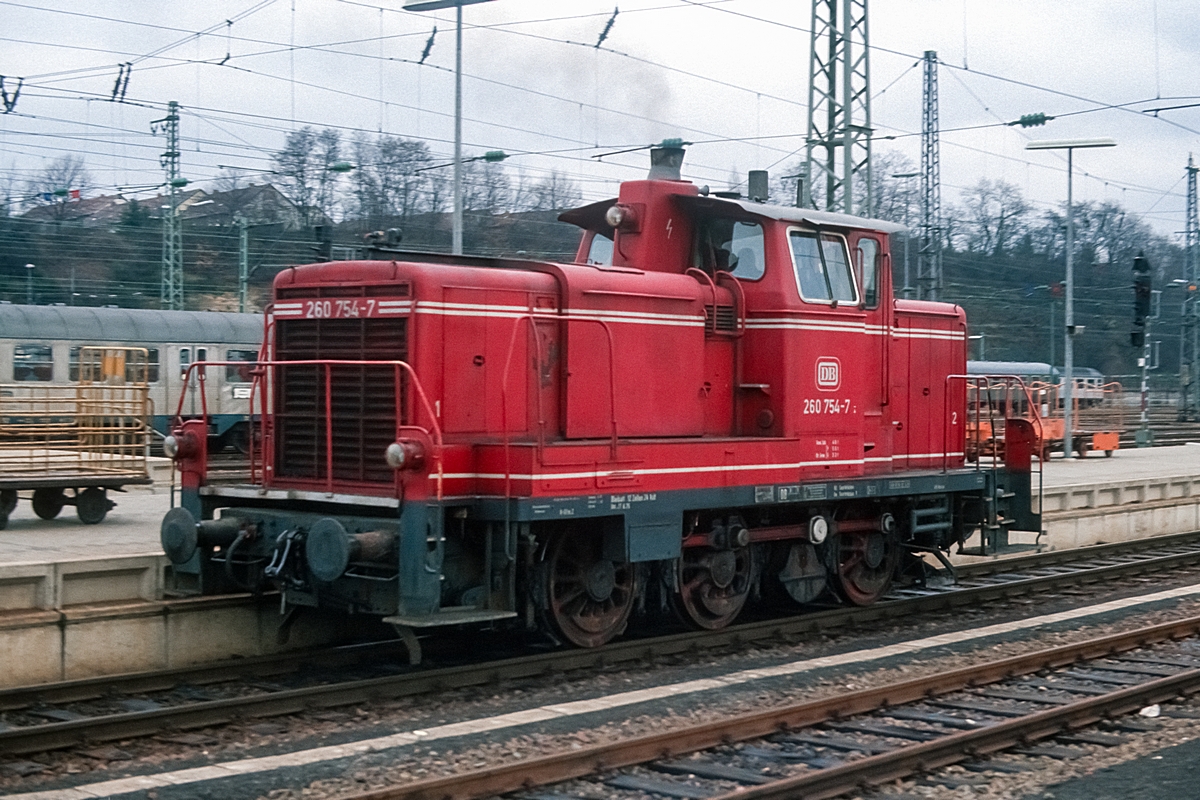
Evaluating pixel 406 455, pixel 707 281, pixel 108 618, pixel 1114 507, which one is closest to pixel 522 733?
pixel 406 455

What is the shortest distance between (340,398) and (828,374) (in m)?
4.35

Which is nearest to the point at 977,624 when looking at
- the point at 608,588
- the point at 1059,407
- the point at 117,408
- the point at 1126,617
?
the point at 1126,617

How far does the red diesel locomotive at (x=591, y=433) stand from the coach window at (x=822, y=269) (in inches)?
1.0

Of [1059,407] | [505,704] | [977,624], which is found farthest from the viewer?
[1059,407]

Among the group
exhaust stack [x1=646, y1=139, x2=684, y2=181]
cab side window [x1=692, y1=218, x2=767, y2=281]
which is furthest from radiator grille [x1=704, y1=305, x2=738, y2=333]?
exhaust stack [x1=646, y1=139, x2=684, y2=181]

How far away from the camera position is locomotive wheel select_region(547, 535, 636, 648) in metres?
9.40

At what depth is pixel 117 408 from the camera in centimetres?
1596

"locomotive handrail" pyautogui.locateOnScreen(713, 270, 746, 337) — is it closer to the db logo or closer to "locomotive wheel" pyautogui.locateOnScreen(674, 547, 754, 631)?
the db logo

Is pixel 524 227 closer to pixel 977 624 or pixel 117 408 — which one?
pixel 117 408

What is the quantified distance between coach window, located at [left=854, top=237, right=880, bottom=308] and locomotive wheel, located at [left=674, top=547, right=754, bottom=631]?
2.71 meters

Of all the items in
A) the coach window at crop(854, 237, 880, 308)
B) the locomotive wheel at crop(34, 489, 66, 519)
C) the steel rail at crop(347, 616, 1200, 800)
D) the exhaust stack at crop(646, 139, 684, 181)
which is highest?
the exhaust stack at crop(646, 139, 684, 181)

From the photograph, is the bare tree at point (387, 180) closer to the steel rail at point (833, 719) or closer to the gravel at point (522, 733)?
the gravel at point (522, 733)

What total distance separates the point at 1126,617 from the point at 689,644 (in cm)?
501

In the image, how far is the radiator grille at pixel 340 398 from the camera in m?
8.88
